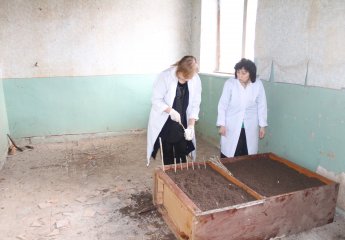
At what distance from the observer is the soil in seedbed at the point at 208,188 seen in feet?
6.65

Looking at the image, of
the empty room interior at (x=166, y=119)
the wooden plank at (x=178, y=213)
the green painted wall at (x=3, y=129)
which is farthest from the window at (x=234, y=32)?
the green painted wall at (x=3, y=129)

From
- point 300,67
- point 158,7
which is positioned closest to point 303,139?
point 300,67

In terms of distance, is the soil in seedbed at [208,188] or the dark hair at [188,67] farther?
the dark hair at [188,67]

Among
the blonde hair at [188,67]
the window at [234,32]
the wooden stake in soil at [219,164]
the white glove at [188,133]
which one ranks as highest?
the window at [234,32]

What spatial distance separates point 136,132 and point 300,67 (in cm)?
310

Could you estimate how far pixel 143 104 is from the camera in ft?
16.7

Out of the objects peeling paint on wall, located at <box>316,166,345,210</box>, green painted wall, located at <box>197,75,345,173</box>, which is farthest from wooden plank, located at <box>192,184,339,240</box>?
green painted wall, located at <box>197,75,345,173</box>

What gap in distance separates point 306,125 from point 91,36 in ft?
11.1

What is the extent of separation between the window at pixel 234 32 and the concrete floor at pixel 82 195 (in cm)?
139

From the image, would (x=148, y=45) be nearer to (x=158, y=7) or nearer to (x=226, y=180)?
(x=158, y=7)

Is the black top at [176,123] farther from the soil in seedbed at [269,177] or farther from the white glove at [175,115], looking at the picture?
the soil in seedbed at [269,177]

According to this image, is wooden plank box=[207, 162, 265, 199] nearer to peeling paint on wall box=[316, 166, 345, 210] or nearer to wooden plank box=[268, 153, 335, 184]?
wooden plank box=[268, 153, 335, 184]

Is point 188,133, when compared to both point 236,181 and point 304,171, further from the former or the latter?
point 304,171

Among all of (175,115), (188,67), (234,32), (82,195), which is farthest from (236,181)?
(234,32)
